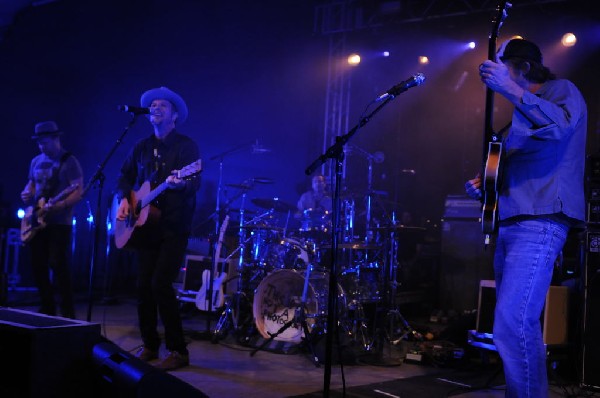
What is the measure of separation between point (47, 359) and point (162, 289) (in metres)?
2.21

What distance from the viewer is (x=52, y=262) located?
6.05 meters

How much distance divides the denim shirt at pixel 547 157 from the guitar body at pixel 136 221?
2.93m

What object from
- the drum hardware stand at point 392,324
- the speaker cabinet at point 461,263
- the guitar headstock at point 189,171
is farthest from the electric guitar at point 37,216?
the speaker cabinet at point 461,263

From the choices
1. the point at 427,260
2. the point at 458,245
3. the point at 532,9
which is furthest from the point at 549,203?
the point at 532,9

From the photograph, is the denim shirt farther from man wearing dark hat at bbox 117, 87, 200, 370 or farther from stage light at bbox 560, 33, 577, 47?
stage light at bbox 560, 33, 577, 47

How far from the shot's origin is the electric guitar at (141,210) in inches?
185

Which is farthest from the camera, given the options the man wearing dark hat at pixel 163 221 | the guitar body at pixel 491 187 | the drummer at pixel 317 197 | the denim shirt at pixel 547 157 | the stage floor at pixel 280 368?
the drummer at pixel 317 197

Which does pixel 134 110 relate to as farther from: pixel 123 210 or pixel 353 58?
pixel 353 58

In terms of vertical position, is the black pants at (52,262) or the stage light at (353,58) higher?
the stage light at (353,58)

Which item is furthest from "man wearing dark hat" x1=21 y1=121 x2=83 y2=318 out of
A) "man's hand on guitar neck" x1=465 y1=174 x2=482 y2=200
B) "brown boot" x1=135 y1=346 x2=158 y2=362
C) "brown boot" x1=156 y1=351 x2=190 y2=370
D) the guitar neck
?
"man's hand on guitar neck" x1=465 y1=174 x2=482 y2=200

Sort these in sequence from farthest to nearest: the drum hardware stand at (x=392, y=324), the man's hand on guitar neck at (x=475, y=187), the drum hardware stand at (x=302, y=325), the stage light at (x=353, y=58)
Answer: the stage light at (x=353, y=58) < the drum hardware stand at (x=392, y=324) < the drum hardware stand at (x=302, y=325) < the man's hand on guitar neck at (x=475, y=187)

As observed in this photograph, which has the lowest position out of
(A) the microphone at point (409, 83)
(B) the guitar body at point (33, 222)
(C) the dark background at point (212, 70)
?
(B) the guitar body at point (33, 222)

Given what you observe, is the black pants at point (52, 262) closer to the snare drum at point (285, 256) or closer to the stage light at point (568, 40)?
the snare drum at point (285, 256)

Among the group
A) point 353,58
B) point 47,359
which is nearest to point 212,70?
point 353,58
